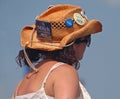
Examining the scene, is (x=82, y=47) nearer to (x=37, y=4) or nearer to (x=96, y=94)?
(x=96, y=94)

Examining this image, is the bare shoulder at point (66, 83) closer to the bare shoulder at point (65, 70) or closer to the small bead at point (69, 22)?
the bare shoulder at point (65, 70)

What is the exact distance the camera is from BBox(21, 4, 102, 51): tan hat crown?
0.88 m

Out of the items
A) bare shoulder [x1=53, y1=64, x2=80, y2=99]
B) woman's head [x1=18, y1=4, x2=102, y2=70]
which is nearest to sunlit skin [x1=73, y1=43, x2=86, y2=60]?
woman's head [x1=18, y1=4, x2=102, y2=70]

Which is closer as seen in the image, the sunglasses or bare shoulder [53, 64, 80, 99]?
bare shoulder [53, 64, 80, 99]

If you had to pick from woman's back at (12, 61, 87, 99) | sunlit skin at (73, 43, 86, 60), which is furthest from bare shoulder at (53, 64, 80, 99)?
sunlit skin at (73, 43, 86, 60)

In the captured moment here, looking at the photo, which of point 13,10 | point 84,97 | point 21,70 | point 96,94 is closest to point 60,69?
point 84,97

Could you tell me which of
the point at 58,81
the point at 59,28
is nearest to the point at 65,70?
the point at 58,81

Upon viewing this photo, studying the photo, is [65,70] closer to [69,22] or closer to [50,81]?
[50,81]

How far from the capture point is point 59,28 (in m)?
0.89

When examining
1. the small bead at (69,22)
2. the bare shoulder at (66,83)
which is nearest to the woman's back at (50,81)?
the bare shoulder at (66,83)

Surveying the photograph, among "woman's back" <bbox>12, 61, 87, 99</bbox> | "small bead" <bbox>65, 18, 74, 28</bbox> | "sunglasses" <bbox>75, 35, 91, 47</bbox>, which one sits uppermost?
"small bead" <bbox>65, 18, 74, 28</bbox>

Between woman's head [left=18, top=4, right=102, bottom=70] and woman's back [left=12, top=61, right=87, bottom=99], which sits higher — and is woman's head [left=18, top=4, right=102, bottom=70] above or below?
above

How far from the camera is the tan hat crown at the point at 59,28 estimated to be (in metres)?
0.88

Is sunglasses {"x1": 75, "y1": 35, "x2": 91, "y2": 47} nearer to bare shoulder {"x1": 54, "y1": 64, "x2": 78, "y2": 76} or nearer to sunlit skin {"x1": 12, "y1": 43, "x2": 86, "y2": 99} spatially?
sunlit skin {"x1": 12, "y1": 43, "x2": 86, "y2": 99}
